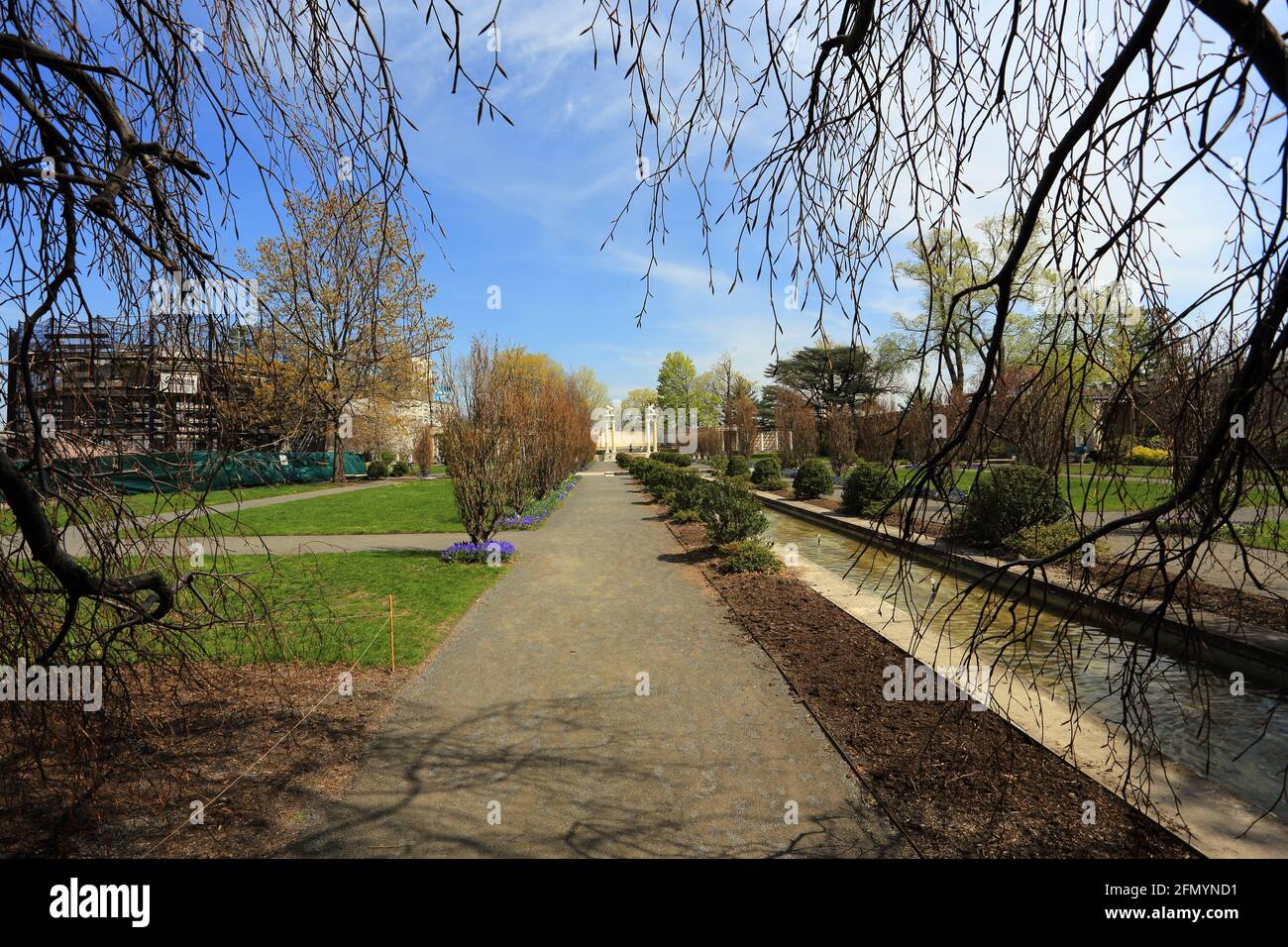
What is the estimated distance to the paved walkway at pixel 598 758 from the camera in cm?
338

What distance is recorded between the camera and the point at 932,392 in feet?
5.57

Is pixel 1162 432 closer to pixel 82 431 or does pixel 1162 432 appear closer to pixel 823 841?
pixel 823 841

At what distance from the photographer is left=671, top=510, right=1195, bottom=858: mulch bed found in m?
3.14

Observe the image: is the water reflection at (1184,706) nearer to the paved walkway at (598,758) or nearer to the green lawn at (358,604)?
the paved walkway at (598,758)

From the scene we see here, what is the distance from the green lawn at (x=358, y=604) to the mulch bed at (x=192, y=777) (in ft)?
1.68

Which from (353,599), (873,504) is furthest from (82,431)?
(873,504)

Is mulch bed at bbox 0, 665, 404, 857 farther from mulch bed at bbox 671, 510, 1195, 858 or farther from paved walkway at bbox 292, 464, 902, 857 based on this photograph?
mulch bed at bbox 671, 510, 1195, 858

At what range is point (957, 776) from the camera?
3826 millimetres

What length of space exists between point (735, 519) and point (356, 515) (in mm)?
13544

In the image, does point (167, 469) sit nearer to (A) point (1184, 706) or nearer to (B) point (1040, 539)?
(A) point (1184, 706)

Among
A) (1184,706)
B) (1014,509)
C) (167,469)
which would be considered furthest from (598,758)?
(1014,509)

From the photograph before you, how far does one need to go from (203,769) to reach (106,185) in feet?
11.5

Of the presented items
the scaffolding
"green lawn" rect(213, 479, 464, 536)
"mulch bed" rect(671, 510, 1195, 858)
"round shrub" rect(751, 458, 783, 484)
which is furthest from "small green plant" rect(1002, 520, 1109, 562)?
"round shrub" rect(751, 458, 783, 484)

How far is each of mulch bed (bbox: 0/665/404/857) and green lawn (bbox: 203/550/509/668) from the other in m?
0.51
